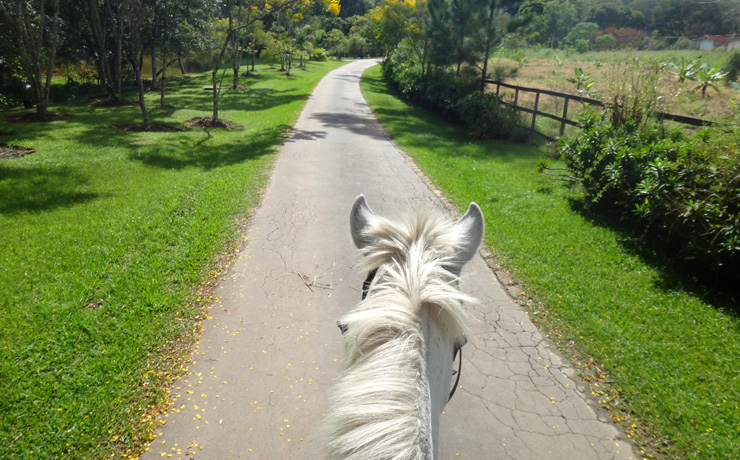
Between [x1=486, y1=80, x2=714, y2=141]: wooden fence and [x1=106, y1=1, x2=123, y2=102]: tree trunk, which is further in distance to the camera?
[x1=106, y1=1, x2=123, y2=102]: tree trunk

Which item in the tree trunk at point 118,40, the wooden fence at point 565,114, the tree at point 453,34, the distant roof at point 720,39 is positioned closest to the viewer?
the wooden fence at point 565,114

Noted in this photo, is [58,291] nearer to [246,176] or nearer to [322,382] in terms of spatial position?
[322,382]

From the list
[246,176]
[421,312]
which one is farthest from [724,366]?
[246,176]

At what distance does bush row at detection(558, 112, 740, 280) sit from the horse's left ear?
13.5 feet

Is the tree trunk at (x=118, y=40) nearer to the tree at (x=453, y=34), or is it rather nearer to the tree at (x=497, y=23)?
the tree at (x=453, y=34)

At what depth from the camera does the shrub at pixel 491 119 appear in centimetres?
1249

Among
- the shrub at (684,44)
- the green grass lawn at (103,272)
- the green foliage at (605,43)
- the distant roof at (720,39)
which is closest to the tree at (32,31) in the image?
the green grass lawn at (103,272)

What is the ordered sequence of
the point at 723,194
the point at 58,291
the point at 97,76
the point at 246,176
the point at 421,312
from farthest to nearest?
the point at 97,76, the point at 246,176, the point at 723,194, the point at 58,291, the point at 421,312

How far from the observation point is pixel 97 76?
70.5 feet

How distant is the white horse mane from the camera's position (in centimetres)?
104

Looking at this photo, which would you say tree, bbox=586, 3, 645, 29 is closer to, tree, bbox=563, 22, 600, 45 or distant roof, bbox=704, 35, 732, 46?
tree, bbox=563, 22, 600, 45

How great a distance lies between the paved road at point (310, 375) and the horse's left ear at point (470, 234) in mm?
140

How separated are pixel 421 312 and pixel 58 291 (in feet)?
15.2

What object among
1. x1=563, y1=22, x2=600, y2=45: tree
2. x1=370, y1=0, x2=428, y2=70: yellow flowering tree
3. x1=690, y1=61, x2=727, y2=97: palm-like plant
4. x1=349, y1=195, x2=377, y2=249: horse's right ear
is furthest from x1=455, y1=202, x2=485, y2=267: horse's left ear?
x1=563, y1=22, x2=600, y2=45: tree
